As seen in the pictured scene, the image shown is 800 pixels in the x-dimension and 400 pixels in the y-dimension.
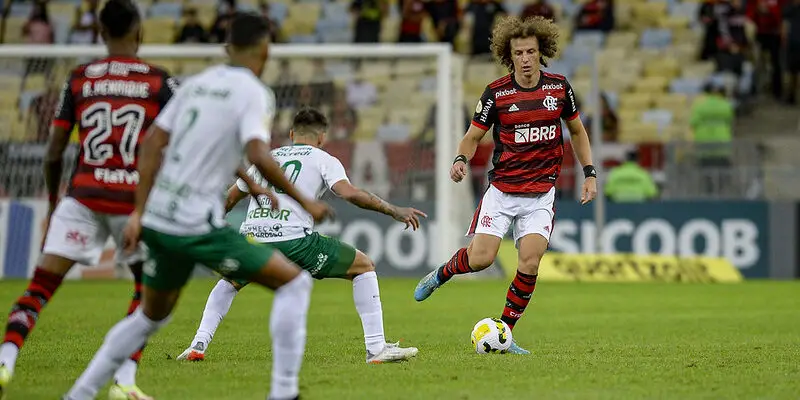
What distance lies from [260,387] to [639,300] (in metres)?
9.75

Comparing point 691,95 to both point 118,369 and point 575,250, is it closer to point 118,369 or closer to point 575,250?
point 575,250

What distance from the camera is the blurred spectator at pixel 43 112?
1998 centimetres

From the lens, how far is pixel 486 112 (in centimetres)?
1034

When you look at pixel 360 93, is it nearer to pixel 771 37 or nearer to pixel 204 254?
pixel 771 37

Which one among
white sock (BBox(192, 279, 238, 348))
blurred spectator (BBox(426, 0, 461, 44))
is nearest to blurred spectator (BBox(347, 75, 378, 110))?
blurred spectator (BBox(426, 0, 461, 44))

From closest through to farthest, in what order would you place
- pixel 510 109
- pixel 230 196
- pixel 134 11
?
1. pixel 134 11
2. pixel 230 196
3. pixel 510 109

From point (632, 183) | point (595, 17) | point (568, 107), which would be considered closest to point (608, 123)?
point (632, 183)

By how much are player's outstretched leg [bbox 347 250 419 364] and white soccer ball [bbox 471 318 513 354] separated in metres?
0.81

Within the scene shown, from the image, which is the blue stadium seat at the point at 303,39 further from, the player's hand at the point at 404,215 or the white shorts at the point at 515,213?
the player's hand at the point at 404,215

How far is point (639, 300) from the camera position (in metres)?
16.8

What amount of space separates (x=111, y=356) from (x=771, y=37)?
21.3 meters

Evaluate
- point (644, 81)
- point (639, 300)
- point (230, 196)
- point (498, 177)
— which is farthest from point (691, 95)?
point (230, 196)

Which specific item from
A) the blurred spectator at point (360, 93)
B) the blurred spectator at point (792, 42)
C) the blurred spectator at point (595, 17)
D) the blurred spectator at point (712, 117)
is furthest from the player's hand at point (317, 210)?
the blurred spectator at point (595, 17)

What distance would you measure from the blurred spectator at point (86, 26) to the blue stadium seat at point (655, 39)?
35.1ft
